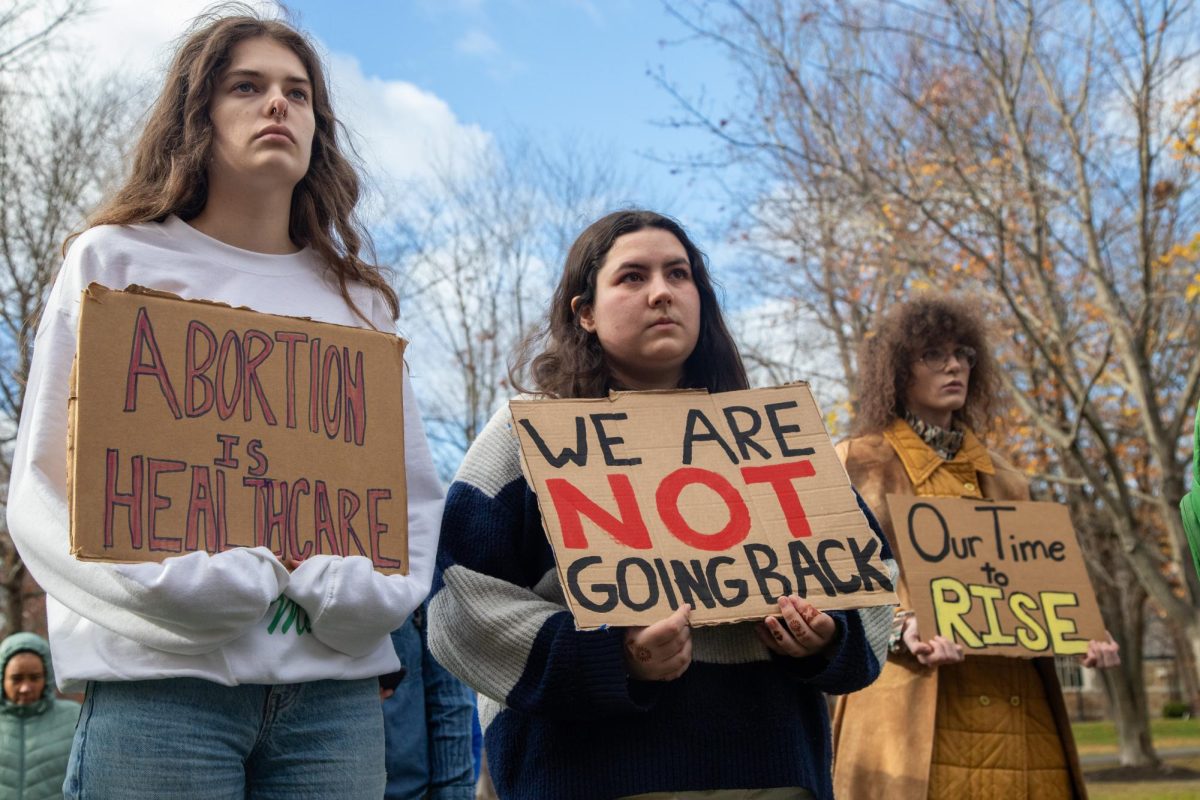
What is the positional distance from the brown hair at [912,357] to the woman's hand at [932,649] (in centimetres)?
89

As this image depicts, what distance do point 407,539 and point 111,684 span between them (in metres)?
0.58

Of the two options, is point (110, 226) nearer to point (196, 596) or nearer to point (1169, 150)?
point (196, 596)

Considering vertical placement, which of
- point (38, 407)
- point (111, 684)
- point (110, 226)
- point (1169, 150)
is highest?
point (1169, 150)

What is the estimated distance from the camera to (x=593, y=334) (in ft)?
9.91

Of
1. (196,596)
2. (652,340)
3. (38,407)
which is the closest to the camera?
(196,596)

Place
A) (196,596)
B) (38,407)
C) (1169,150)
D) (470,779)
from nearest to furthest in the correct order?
(196,596)
(38,407)
(470,779)
(1169,150)

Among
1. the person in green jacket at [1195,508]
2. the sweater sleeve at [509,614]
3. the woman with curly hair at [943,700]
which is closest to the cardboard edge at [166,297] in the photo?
the sweater sleeve at [509,614]

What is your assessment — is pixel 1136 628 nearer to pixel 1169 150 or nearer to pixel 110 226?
pixel 1169 150

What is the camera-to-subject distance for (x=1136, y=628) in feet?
73.5

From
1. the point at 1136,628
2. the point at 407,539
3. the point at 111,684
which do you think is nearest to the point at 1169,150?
the point at 407,539

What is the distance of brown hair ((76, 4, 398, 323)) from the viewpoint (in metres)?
2.54

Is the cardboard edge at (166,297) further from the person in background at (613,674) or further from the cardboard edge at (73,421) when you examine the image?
the person in background at (613,674)

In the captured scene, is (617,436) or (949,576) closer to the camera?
(617,436)

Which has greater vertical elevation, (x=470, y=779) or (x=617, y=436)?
(x=617, y=436)
